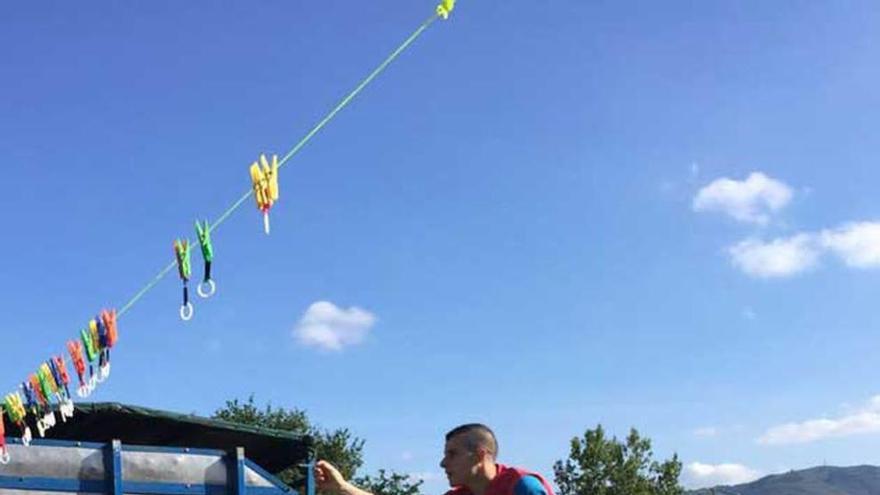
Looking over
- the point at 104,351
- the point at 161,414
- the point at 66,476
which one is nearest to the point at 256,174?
the point at 104,351

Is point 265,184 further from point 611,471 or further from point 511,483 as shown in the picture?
point 611,471

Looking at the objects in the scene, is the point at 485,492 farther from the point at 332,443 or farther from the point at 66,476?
the point at 332,443

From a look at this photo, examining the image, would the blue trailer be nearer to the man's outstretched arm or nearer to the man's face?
the man's outstretched arm

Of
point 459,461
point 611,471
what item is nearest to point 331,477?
point 459,461

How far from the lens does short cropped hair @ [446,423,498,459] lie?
4.80m

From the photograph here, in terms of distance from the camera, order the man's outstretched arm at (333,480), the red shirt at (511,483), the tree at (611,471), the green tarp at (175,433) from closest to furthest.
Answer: the red shirt at (511,483)
the man's outstretched arm at (333,480)
the green tarp at (175,433)
the tree at (611,471)

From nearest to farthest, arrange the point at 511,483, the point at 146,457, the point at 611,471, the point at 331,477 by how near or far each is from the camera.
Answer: the point at 511,483 < the point at 331,477 < the point at 146,457 < the point at 611,471

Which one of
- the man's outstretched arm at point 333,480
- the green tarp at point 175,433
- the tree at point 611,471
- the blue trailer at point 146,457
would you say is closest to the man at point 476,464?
the man's outstretched arm at point 333,480

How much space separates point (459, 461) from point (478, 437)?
0.13 m

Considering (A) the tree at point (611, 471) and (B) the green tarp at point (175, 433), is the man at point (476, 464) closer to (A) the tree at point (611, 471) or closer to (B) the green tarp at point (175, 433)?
(B) the green tarp at point (175, 433)

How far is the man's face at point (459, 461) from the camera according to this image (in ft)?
15.7

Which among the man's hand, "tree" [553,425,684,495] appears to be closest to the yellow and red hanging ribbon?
the man's hand

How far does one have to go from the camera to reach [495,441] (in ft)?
15.9

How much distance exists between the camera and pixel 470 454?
4801 mm
